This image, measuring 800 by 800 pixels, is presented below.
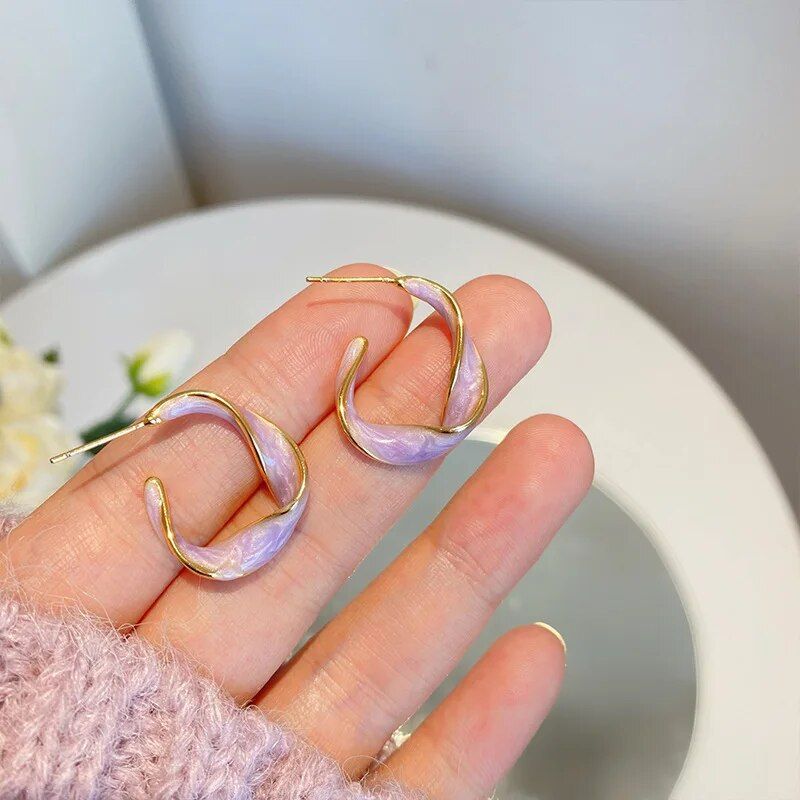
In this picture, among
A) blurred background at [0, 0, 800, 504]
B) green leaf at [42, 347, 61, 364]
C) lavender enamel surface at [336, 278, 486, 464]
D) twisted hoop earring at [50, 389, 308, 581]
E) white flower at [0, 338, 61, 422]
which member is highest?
blurred background at [0, 0, 800, 504]

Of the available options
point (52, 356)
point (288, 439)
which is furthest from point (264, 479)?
point (52, 356)

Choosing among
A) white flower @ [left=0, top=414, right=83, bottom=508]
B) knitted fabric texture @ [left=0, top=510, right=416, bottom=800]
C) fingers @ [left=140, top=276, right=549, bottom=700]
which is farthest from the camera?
white flower @ [left=0, top=414, right=83, bottom=508]

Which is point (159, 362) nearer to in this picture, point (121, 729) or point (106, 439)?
point (106, 439)

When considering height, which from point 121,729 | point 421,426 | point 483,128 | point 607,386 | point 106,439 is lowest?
point 121,729

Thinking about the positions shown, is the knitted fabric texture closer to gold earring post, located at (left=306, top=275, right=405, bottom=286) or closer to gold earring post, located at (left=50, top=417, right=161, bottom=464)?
gold earring post, located at (left=50, top=417, right=161, bottom=464)

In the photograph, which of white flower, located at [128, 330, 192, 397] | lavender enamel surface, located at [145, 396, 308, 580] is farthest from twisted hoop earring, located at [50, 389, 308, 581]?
white flower, located at [128, 330, 192, 397]

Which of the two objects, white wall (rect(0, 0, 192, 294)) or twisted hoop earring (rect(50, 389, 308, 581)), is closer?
twisted hoop earring (rect(50, 389, 308, 581))
